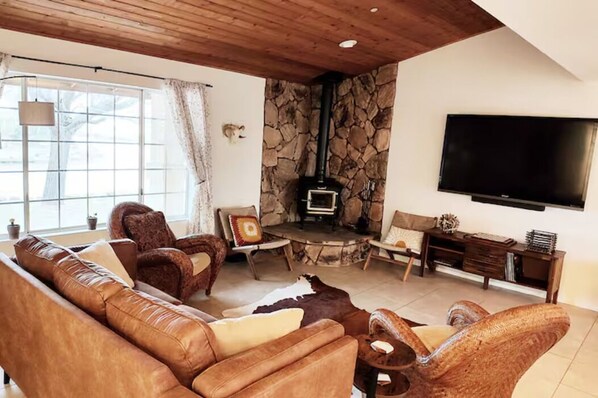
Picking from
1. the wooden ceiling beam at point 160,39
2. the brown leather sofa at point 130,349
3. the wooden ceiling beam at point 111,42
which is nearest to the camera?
the brown leather sofa at point 130,349

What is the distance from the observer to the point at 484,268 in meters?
4.93

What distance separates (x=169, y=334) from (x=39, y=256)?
120 cm

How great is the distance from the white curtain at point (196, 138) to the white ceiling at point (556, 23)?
10.6ft

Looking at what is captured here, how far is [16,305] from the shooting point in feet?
7.51

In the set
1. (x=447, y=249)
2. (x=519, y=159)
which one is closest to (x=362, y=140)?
(x=447, y=249)

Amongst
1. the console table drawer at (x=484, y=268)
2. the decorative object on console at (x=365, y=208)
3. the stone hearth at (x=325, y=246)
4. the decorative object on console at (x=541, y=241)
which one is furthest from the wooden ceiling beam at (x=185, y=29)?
the decorative object on console at (x=541, y=241)

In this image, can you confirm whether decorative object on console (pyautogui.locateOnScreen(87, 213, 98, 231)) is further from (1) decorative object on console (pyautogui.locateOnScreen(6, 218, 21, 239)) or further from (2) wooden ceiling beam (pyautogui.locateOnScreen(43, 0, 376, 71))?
(2) wooden ceiling beam (pyautogui.locateOnScreen(43, 0, 376, 71))

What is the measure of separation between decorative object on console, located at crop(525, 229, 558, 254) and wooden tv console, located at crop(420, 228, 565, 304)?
0.07 m

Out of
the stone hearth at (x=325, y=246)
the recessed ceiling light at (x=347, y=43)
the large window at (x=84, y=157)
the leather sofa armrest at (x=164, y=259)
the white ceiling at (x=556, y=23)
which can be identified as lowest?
the stone hearth at (x=325, y=246)

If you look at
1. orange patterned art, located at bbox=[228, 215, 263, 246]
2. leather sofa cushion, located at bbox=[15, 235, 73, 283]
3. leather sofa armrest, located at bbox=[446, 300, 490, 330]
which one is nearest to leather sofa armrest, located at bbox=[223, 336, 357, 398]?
leather sofa armrest, located at bbox=[446, 300, 490, 330]

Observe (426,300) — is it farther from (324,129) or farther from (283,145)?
(283,145)

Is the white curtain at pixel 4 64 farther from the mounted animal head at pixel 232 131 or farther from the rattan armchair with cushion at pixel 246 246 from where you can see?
the rattan armchair with cushion at pixel 246 246

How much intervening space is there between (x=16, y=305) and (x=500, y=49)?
5185mm

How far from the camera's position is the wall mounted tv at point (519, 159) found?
4.56 meters
